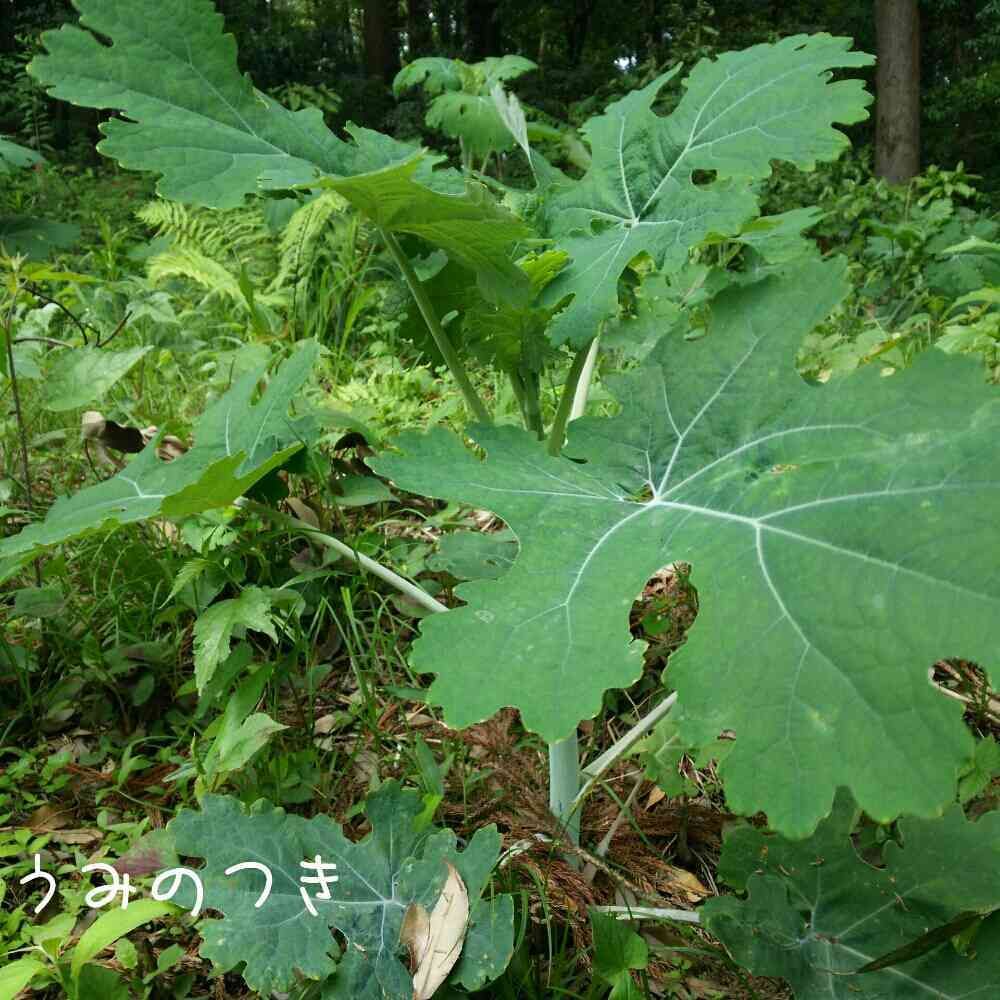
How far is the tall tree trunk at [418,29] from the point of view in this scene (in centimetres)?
1549

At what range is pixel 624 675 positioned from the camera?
0.97 meters

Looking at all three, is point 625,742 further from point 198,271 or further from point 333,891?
point 198,271

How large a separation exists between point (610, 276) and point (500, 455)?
333 millimetres

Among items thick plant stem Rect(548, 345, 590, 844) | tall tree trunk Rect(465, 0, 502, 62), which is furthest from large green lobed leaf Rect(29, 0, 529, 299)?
tall tree trunk Rect(465, 0, 502, 62)

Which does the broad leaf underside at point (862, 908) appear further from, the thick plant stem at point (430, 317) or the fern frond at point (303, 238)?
the fern frond at point (303, 238)

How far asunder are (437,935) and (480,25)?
581 inches

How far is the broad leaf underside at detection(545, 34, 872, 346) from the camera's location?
4.52 ft

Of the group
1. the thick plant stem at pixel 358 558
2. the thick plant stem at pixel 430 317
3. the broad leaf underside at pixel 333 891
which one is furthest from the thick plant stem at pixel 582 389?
the broad leaf underside at pixel 333 891

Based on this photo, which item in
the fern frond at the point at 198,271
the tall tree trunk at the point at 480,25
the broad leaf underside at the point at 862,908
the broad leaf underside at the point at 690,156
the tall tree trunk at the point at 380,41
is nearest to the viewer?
the broad leaf underside at the point at 862,908

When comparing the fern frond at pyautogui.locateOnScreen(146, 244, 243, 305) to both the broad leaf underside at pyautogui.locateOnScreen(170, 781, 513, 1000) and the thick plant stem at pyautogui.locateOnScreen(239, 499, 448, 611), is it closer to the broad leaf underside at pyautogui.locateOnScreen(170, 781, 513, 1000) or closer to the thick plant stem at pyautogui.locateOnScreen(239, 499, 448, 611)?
the thick plant stem at pyautogui.locateOnScreen(239, 499, 448, 611)

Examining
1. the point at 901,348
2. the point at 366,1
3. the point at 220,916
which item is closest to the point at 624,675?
the point at 220,916

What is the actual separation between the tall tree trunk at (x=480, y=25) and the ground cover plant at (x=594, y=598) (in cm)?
1340

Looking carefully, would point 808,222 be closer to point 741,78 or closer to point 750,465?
point 741,78

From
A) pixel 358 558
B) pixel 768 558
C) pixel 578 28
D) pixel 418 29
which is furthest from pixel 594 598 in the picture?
pixel 418 29
